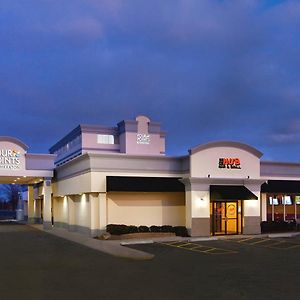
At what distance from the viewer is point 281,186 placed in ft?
103

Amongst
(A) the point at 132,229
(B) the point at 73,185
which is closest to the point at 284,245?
(A) the point at 132,229

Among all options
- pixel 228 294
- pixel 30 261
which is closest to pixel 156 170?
Result: pixel 30 261

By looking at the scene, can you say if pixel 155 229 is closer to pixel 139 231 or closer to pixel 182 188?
pixel 139 231

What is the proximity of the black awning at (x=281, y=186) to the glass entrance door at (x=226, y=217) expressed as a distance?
308 centimetres

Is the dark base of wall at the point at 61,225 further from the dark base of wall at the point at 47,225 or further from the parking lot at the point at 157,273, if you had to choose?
the parking lot at the point at 157,273

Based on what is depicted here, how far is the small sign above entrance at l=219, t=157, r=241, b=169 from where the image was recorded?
28.3 m

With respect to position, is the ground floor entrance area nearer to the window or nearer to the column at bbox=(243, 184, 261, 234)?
the column at bbox=(243, 184, 261, 234)

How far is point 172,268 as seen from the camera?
14.8m

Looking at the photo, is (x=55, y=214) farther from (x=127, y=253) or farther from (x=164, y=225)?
(x=127, y=253)

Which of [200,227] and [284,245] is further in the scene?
[200,227]

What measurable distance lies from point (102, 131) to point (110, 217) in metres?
44.3

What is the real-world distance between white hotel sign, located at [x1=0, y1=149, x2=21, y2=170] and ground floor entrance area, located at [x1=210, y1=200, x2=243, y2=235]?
53.2 ft

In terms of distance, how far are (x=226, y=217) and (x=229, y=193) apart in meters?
1.84

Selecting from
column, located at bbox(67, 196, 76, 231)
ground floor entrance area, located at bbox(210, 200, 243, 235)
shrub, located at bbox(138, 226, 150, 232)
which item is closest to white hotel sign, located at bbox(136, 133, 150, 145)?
column, located at bbox(67, 196, 76, 231)
